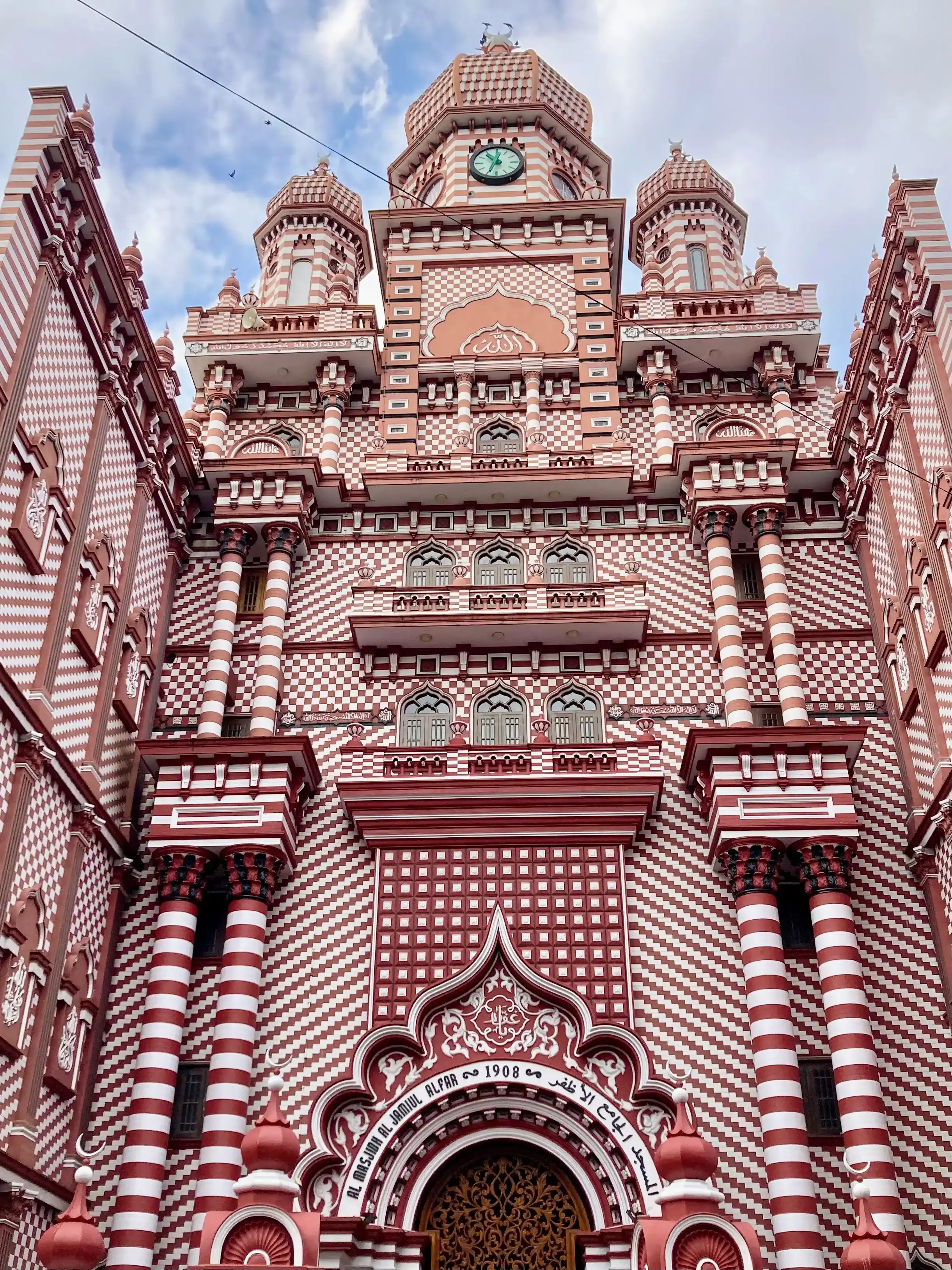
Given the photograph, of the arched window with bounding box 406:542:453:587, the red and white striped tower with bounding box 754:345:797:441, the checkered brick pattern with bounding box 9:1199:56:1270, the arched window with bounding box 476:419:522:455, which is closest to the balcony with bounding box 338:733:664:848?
the arched window with bounding box 406:542:453:587

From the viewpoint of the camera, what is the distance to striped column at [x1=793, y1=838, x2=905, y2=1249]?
48.7 ft

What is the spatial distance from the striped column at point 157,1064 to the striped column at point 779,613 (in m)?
8.79

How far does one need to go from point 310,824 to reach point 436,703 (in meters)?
2.82

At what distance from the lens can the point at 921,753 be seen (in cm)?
1803

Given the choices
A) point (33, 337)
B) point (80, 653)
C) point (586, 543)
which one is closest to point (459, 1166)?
point (80, 653)

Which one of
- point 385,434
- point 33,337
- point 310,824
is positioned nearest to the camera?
point 33,337

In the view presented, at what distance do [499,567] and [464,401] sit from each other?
3732 mm

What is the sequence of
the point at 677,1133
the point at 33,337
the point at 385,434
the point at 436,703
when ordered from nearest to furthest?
1. the point at 677,1133
2. the point at 33,337
3. the point at 436,703
4. the point at 385,434

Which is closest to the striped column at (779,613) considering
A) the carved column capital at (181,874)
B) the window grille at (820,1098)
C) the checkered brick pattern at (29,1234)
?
the window grille at (820,1098)

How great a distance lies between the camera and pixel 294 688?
20.2m

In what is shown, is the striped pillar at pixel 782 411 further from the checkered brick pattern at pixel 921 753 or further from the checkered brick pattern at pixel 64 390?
the checkered brick pattern at pixel 64 390

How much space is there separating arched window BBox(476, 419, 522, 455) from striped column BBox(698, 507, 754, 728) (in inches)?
164

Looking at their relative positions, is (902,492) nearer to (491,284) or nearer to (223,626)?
(491,284)

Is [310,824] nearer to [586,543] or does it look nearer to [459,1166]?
[459,1166]
